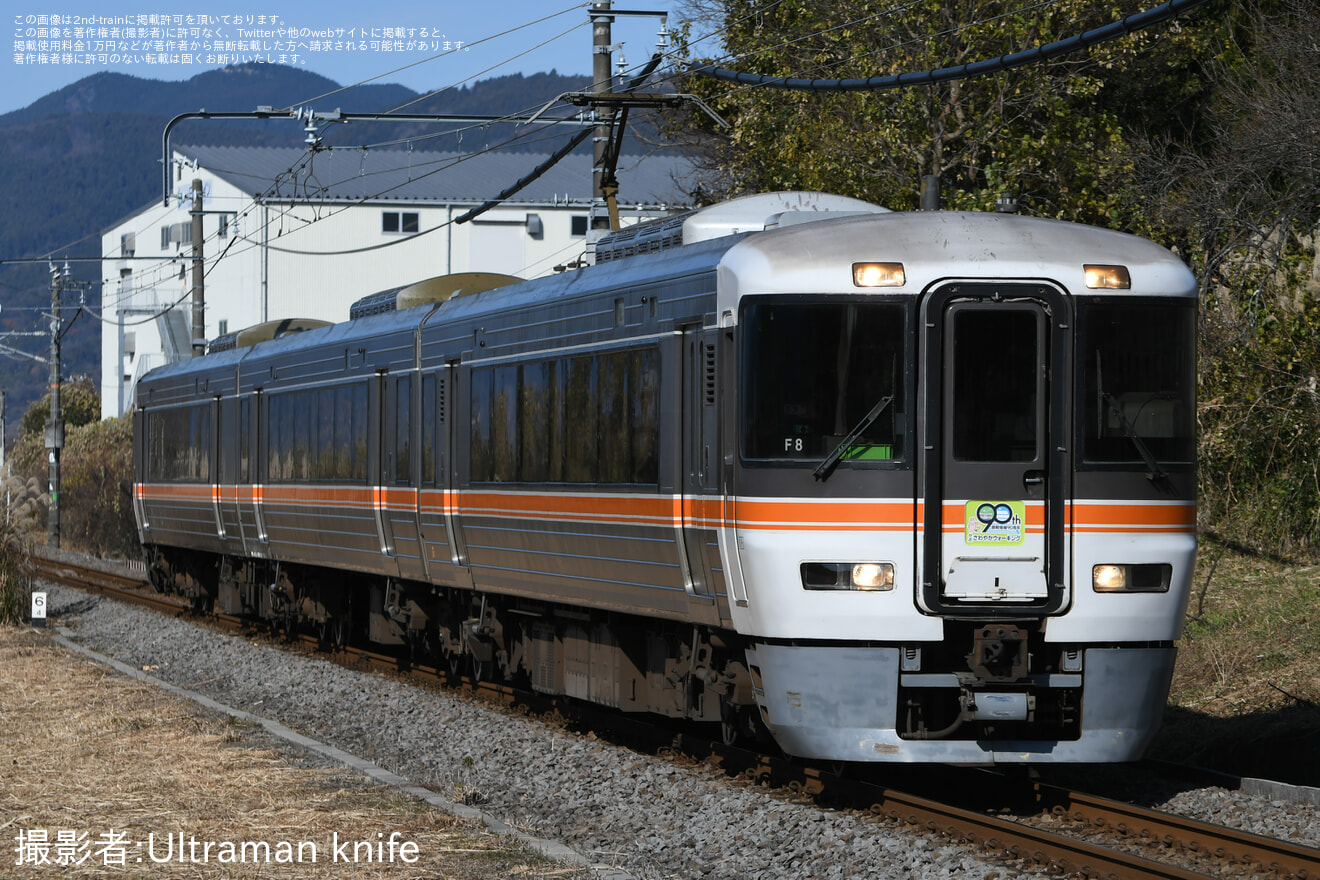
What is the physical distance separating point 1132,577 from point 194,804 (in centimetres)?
496

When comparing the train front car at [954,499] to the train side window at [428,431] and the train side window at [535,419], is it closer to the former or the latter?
the train side window at [535,419]

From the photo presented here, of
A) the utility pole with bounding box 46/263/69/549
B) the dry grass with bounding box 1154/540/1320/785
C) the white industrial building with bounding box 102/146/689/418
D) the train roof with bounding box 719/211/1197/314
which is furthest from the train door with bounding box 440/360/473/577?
the white industrial building with bounding box 102/146/689/418

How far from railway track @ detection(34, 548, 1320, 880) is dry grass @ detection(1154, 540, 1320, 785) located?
94.3 inches

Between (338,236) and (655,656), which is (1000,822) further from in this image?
(338,236)

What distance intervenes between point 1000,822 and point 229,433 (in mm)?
14119

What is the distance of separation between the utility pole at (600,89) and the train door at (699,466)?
7.20 m

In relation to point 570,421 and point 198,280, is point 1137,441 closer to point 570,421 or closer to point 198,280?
point 570,421

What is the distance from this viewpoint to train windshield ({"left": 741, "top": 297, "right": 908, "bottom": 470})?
30.9 ft

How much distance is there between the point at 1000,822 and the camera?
8.66 meters

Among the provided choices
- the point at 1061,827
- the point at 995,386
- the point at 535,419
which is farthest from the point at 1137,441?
the point at 535,419

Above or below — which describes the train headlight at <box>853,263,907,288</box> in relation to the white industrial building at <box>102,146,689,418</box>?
below

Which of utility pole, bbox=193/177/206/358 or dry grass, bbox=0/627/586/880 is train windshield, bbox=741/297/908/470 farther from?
utility pole, bbox=193/177/206/358

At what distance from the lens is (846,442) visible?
369 inches

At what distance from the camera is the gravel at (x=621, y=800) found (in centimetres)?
848
